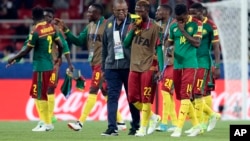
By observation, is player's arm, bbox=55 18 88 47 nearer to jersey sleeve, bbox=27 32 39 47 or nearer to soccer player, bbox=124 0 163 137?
jersey sleeve, bbox=27 32 39 47

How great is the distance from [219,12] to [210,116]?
901cm

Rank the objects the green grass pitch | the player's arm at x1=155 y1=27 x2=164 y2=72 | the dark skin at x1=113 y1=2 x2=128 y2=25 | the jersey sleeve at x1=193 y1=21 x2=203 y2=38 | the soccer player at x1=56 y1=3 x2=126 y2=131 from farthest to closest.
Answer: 1. the soccer player at x1=56 y1=3 x2=126 y2=131
2. the player's arm at x1=155 y1=27 x2=164 y2=72
3. the dark skin at x1=113 y1=2 x2=128 y2=25
4. the jersey sleeve at x1=193 y1=21 x2=203 y2=38
5. the green grass pitch

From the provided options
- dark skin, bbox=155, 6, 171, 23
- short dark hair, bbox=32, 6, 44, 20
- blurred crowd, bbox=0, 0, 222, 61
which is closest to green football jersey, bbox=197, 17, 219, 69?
dark skin, bbox=155, 6, 171, 23

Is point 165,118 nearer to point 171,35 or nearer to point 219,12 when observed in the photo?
point 171,35

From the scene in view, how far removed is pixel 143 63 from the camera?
18.8 m

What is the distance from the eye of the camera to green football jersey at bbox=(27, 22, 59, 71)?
2042cm

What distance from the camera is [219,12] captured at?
29.4 meters

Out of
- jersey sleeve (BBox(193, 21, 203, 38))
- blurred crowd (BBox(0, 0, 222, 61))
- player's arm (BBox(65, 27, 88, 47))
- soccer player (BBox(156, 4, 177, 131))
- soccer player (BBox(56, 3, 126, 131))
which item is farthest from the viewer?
blurred crowd (BBox(0, 0, 222, 61))

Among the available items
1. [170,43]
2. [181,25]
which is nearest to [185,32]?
[181,25]

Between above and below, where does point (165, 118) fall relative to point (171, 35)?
below

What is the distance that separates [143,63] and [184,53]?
0.75 meters

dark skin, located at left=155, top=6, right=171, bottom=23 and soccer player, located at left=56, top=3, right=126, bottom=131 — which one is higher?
dark skin, located at left=155, top=6, right=171, bottom=23

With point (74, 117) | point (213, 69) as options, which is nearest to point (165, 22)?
point (213, 69)

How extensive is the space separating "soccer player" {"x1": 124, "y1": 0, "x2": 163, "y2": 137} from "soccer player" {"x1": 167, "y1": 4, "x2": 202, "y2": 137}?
1.26ft
